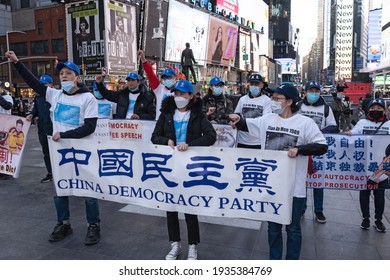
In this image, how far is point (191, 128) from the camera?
3.88 m

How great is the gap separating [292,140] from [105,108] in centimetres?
547

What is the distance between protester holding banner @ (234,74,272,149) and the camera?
5.69m

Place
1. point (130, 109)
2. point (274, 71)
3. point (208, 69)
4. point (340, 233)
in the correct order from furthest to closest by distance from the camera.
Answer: point (274, 71) → point (208, 69) → point (130, 109) → point (340, 233)

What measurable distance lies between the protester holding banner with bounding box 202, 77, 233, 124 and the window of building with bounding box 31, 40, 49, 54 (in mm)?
47575

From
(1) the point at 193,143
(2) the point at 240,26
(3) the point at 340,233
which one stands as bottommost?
(3) the point at 340,233

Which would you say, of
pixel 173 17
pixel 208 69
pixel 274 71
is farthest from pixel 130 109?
pixel 274 71

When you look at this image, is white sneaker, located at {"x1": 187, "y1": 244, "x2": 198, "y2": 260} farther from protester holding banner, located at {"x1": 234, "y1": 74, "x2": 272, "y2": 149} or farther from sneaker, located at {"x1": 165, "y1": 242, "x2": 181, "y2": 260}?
protester holding banner, located at {"x1": 234, "y1": 74, "x2": 272, "y2": 149}

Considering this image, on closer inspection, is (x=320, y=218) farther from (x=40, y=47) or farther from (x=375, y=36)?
(x=375, y=36)

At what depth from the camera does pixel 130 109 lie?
6.91 meters

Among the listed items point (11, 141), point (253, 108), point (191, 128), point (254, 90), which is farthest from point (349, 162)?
point (11, 141)

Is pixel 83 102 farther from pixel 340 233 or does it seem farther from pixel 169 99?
pixel 340 233

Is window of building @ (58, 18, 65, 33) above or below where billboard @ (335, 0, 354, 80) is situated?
below

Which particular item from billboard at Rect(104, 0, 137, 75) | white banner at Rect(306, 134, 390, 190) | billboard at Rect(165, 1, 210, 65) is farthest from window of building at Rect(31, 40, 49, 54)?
white banner at Rect(306, 134, 390, 190)

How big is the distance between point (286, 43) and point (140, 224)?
15764 centimetres
